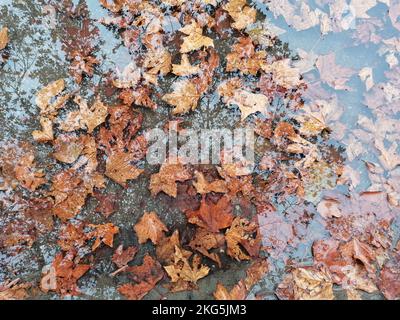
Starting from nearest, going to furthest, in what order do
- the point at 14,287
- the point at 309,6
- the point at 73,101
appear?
the point at 14,287
the point at 73,101
the point at 309,6

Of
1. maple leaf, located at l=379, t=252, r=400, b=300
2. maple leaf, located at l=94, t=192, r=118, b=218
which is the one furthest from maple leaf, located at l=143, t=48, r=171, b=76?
maple leaf, located at l=379, t=252, r=400, b=300

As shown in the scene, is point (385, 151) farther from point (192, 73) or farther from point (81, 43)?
point (81, 43)

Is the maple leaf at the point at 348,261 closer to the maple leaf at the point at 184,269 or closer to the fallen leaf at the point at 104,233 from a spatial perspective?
the maple leaf at the point at 184,269

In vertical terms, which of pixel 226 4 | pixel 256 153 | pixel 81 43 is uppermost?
pixel 226 4

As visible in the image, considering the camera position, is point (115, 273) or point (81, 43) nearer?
point (115, 273)

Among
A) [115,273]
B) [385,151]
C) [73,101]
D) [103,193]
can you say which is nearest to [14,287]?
[115,273]

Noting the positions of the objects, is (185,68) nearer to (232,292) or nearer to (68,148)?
(68,148)
